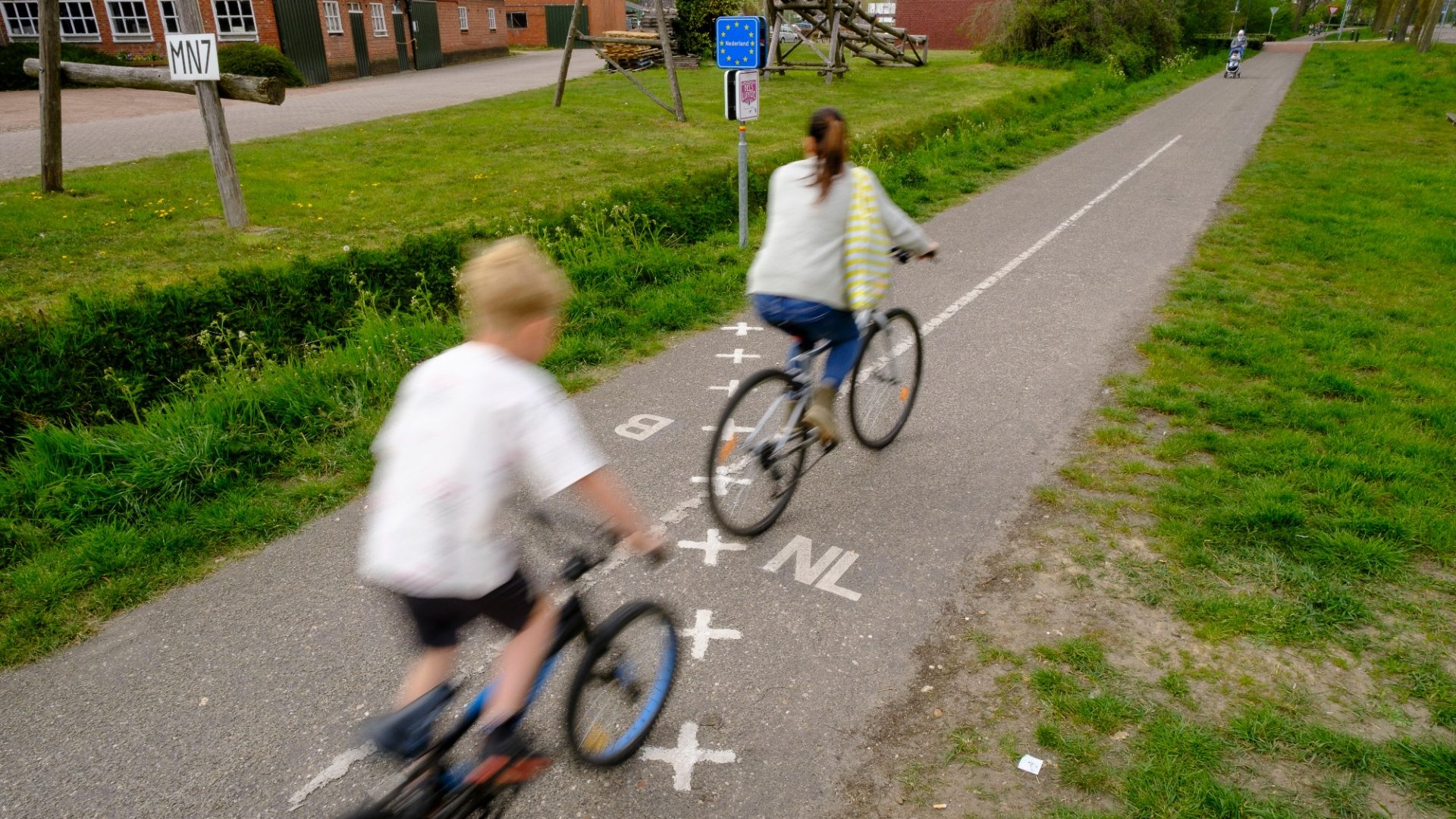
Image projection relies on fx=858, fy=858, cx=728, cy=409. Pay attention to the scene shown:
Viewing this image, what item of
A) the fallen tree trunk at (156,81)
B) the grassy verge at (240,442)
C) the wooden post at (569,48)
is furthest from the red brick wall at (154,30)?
the grassy verge at (240,442)

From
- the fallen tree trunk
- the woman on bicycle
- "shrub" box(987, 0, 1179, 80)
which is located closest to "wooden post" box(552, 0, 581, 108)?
the fallen tree trunk

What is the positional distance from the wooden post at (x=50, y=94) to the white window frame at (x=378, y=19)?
818 inches

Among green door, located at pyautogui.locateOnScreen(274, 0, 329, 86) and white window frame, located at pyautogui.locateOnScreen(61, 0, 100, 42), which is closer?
white window frame, located at pyautogui.locateOnScreen(61, 0, 100, 42)

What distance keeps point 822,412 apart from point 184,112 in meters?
22.4

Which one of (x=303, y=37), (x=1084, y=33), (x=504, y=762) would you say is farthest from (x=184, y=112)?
(x=1084, y=33)

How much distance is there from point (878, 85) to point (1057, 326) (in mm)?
21461

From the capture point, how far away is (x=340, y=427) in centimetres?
564

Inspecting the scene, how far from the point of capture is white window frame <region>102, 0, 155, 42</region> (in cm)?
2583

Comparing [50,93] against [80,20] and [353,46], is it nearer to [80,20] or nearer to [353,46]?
[80,20]

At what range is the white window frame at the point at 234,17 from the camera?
25.6 m

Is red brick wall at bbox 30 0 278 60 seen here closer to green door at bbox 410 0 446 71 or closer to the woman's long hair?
green door at bbox 410 0 446 71

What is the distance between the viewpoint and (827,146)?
4.18 metres

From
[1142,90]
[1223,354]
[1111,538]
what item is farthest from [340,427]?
[1142,90]

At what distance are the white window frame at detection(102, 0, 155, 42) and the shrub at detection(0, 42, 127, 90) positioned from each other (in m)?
2.35
